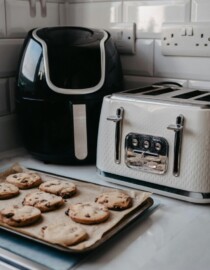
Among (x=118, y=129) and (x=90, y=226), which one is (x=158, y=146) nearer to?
(x=118, y=129)

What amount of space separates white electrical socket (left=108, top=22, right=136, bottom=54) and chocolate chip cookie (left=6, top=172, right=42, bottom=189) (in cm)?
46

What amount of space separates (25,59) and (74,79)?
0.14 metres

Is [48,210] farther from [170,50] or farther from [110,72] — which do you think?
[170,50]

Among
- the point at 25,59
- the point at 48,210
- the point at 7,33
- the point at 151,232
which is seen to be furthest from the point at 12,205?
the point at 7,33

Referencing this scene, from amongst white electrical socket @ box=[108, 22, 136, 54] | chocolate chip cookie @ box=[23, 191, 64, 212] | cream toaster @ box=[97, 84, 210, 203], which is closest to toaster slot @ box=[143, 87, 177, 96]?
cream toaster @ box=[97, 84, 210, 203]

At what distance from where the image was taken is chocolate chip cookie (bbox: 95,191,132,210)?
74 centimetres

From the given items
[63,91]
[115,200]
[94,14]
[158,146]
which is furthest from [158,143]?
[94,14]

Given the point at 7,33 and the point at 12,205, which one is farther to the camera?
the point at 7,33

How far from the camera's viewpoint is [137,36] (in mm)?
1126

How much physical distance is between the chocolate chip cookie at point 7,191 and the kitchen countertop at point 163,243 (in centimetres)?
19

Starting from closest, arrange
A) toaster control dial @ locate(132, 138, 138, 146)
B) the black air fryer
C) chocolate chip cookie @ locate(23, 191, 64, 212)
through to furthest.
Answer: chocolate chip cookie @ locate(23, 191, 64, 212) → toaster control dial @ locate(132, 138, 138, 146) → the black air fryer

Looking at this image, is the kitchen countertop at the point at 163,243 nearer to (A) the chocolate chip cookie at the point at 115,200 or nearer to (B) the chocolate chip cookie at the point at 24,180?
(A) the chocolate chip cookie at the point at 115,200

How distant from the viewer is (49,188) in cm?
81

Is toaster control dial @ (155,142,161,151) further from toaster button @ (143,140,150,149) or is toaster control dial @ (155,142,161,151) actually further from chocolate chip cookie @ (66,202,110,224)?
chocolate chip cookie @ (66,202,110,224)
